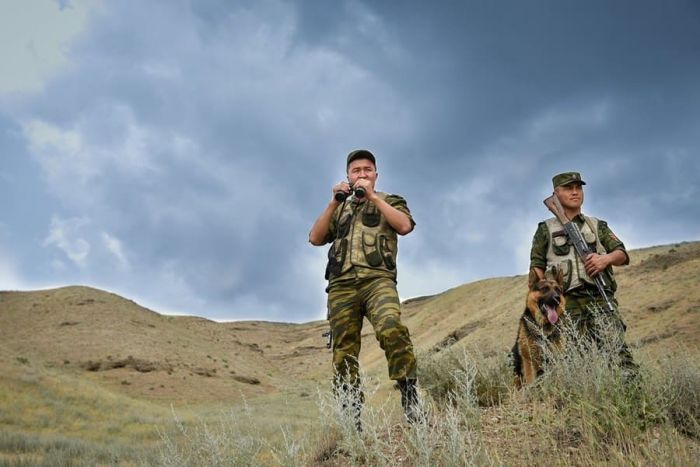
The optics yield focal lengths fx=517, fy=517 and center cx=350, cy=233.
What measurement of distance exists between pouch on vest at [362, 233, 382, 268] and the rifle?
1792 mm

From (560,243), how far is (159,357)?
2963cm

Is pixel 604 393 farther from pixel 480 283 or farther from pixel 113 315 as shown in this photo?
pixel 480 283

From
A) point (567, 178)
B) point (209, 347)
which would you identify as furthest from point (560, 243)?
point (209, 347)

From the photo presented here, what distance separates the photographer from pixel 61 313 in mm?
37438

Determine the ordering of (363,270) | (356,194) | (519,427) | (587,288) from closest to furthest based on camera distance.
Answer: (519,427) → (356,194) → (363,270) → (587,288)

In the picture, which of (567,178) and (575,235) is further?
(567,178)

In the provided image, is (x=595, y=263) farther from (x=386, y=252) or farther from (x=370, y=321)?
(x=370, y=321)

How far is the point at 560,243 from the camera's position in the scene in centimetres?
457

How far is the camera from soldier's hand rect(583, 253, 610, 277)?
4.23m

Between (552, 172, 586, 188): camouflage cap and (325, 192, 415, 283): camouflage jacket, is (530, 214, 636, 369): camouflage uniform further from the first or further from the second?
(325, 192, 415, 283): camouflage jacket

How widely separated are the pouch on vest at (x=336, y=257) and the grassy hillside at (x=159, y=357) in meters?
0.97

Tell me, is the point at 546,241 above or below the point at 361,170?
Result: below

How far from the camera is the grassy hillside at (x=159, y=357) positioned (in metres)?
11.8

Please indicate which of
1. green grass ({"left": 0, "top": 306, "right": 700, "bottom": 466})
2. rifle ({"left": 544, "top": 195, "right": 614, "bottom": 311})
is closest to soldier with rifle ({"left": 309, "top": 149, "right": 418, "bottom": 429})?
green grass ({"left": 0, "top": 306, "right": 700, "bottom": 466})
